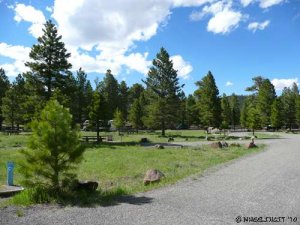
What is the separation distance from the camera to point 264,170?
17547 mm

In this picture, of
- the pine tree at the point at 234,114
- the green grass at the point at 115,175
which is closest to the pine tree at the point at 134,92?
the pine tree at the point at 234,114

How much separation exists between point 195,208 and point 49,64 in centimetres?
3316

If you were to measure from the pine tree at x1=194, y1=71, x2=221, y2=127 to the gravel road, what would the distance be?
52124 millimetres

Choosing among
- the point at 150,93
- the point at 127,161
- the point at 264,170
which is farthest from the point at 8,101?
the point at 264,170

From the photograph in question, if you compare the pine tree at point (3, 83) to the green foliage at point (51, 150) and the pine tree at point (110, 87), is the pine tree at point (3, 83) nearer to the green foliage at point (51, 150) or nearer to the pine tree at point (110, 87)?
the pine tree at point (110, 87)

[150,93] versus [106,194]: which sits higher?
Result: [150,93]

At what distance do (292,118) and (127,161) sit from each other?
78.7 meters

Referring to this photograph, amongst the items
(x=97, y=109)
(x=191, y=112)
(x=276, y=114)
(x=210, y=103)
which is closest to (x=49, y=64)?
(x=97, y=109)

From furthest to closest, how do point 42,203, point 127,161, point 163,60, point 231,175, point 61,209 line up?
point 163,60, point 127,161, point 231,175, point 42,203, point 61,209

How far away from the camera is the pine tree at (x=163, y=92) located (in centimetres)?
6022

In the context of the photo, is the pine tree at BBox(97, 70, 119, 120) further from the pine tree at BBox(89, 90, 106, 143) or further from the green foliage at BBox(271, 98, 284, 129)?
the pine tree at BBox(89, 90, 106, 143)

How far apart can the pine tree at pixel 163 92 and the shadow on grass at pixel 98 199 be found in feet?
158

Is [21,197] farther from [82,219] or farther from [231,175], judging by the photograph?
[231,175]

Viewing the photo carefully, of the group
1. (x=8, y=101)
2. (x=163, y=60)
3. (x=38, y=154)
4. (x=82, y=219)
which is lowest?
(x=82, y=219)
